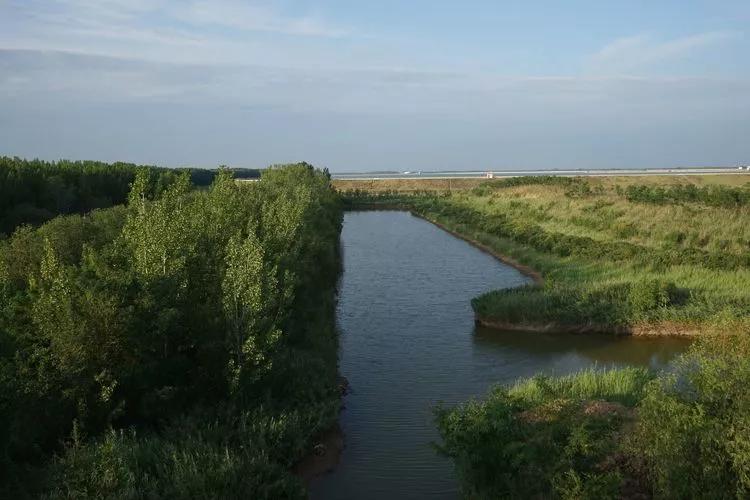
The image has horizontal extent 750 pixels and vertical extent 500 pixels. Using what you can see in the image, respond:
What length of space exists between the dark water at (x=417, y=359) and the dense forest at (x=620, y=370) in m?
1.01

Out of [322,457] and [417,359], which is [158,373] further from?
[417,359]

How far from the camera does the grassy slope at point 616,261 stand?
2398 cm

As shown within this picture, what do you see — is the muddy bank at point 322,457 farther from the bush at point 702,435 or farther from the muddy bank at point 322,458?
the bush at point 702,435

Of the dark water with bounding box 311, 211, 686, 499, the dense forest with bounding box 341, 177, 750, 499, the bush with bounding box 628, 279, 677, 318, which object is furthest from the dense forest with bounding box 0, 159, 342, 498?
the bush with bounding box 628, 279, 677, 318

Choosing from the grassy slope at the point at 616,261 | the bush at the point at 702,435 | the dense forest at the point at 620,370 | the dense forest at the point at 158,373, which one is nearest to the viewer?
the bush at the point at 702,435

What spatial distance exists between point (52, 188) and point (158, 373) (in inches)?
1527

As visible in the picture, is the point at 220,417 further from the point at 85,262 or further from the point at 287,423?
the point at 85,262

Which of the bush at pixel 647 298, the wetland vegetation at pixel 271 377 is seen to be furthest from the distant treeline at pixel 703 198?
the bush at pixel 647 298

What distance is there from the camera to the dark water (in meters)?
14.0

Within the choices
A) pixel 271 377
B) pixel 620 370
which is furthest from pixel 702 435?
pixel 271 377

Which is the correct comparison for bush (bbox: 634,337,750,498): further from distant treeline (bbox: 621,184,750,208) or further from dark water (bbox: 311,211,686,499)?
distant treeline (bbox: 621,184,750,208)

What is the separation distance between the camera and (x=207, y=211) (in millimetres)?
20141

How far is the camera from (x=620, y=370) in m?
17.5

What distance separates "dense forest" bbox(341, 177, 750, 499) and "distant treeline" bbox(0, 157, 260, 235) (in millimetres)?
18447
